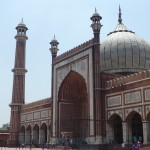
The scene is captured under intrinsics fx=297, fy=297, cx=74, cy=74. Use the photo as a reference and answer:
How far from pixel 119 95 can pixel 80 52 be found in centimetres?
465

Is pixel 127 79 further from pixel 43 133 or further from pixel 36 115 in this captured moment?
pixel 36 115

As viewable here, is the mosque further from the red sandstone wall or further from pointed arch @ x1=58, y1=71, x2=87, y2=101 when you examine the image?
the red sandstone wall

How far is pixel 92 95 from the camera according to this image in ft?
59.5

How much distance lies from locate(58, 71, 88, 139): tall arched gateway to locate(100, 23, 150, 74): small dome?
236 cm

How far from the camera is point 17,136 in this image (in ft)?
91.2

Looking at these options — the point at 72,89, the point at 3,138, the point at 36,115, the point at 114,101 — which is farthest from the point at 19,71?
the point at 114,101

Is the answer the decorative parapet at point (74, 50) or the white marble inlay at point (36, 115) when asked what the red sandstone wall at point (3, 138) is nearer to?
the white marble inlay at point (36, 115)

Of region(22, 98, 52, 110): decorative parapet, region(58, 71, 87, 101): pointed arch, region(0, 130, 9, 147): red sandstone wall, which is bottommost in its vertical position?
region(0, 130, 9, 147): red sandstone wall

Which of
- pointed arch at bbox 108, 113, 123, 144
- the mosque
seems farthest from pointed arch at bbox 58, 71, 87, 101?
pointed arch at bbox 108, 113, 123, 144

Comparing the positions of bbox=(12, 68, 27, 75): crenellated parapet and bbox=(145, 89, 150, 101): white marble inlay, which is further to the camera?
bbox=(12, 68, 27, 75): crenellated parapet

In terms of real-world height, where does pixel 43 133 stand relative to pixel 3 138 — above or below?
above

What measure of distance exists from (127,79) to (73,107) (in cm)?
668

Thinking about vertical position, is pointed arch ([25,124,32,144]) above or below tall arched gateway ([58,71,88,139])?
below

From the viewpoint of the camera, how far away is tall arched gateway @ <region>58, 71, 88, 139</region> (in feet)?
70.4
